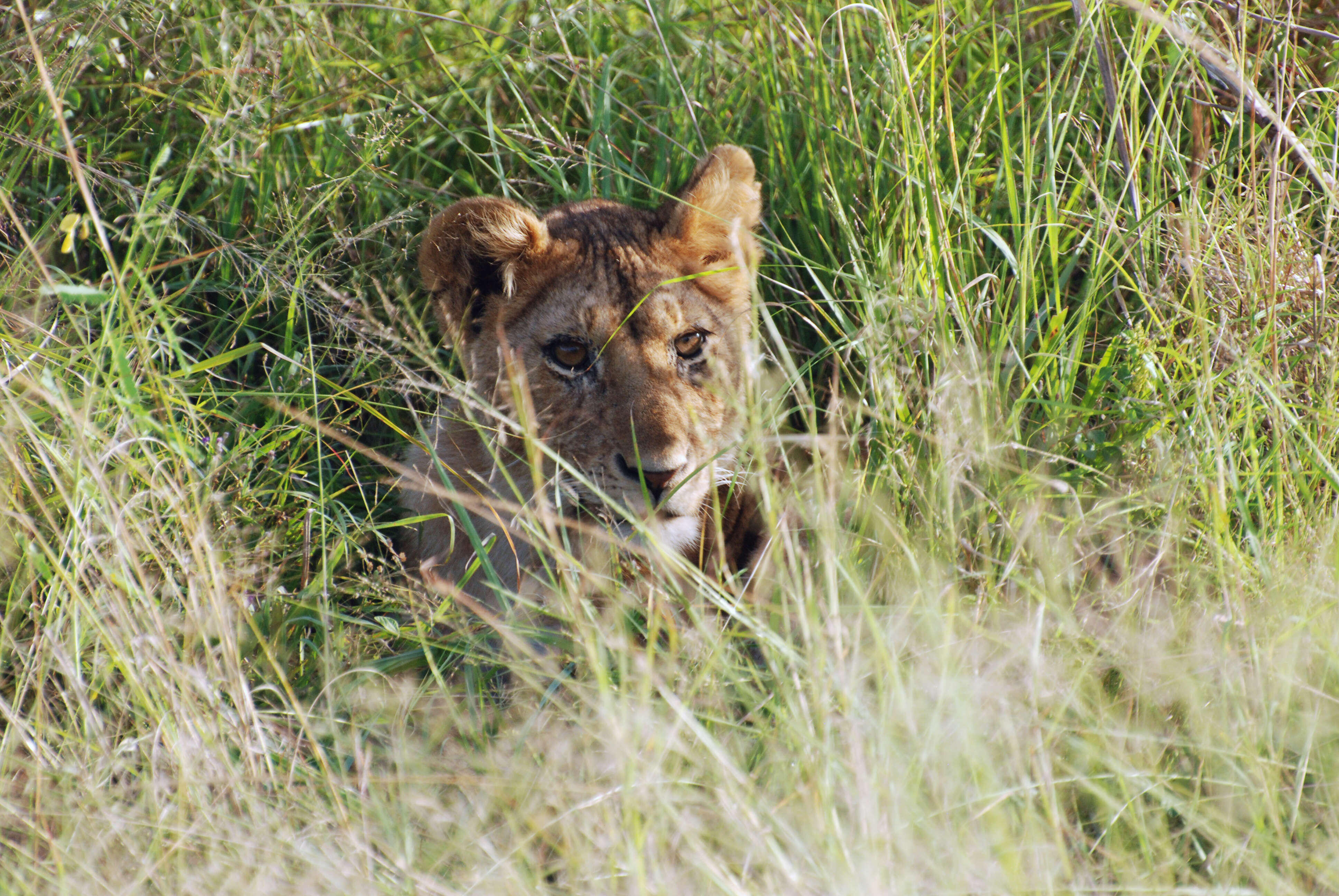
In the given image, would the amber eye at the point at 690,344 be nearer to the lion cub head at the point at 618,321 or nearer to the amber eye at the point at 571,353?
the lion cub head at the point at 618,321

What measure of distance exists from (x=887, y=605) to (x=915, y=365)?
99 cm

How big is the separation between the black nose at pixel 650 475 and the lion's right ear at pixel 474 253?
589 mm

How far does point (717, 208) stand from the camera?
3.53 m

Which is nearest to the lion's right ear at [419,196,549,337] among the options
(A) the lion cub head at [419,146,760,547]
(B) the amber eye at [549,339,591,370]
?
(A) the lion cub head at [419,146,760,547]

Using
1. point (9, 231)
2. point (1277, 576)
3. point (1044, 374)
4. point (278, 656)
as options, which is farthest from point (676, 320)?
point (9, 231)

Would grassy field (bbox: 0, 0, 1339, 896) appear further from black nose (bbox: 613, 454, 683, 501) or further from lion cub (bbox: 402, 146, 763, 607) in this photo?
black nose (bbox: 613, 454, 683, 501)

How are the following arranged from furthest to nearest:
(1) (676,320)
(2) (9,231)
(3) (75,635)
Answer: (2) (9,231) < (1) (676,320) < (3) (75,635)

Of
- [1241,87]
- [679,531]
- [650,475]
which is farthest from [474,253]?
[1241,87]

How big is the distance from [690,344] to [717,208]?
1.47 ft

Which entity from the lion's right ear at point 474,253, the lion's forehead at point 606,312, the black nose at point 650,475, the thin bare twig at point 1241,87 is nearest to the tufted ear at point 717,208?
the lion's forehead at point 606,312

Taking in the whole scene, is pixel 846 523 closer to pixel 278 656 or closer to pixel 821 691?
pixel 821 691

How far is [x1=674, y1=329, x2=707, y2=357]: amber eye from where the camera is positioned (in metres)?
3.39

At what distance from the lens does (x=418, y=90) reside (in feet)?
14.9

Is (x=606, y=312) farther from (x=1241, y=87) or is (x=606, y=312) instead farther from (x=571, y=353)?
(x=1241, y=87)
